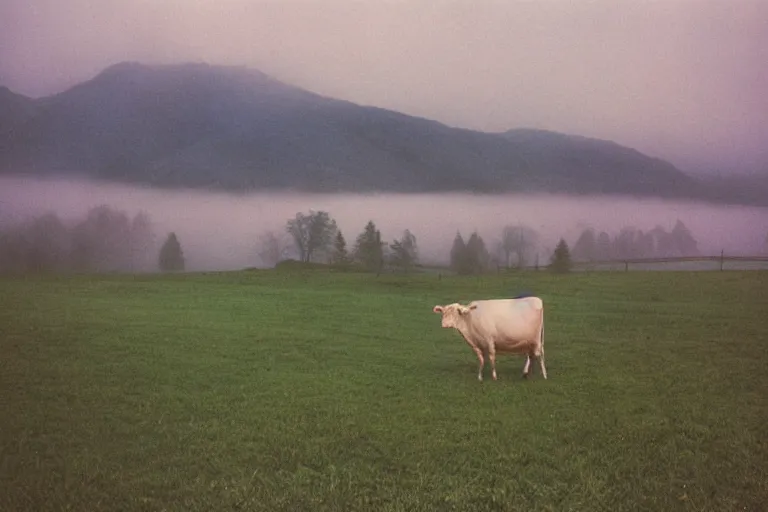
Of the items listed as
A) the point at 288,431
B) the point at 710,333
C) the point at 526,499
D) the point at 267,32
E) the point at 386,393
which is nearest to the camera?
the point at 526,499

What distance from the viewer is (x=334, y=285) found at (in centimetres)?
439

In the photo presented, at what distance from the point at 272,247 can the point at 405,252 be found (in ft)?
2.90

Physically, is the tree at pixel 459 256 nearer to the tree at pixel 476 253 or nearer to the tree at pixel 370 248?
the tree at pixel 476 253

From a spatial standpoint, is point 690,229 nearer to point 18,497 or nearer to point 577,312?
point 577,312

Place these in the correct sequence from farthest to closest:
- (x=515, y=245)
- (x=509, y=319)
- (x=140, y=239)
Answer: (x=515, y=245)
(x=140, y=239)
(x=509, y=319)

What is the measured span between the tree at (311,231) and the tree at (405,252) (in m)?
0.43

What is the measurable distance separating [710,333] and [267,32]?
329 cm

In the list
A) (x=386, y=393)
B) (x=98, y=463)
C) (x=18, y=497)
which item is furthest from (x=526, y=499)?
(x=18, y=497)

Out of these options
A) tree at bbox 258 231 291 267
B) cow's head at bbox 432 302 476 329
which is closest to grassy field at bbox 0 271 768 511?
tree at bbox 258 231 291 267

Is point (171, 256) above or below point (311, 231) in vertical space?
below

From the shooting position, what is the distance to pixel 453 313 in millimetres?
3879

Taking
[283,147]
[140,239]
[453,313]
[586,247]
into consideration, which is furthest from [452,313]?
[140,239]

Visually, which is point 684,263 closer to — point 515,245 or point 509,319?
point 515,245

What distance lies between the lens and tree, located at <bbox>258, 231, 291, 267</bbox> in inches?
167
